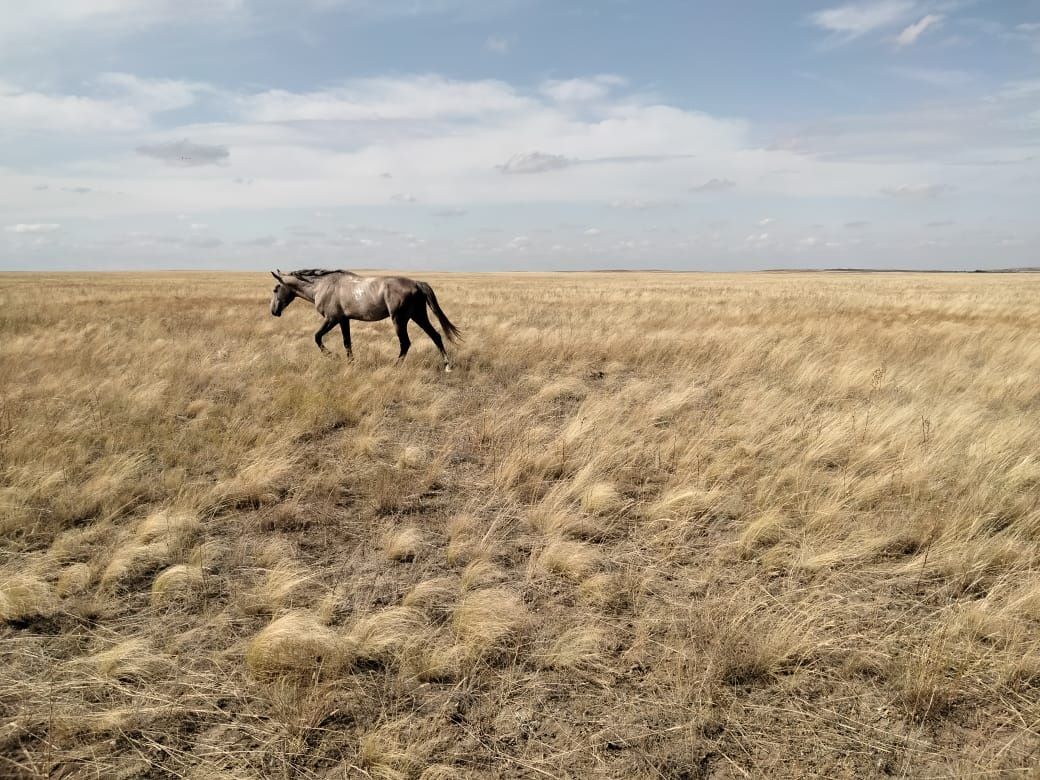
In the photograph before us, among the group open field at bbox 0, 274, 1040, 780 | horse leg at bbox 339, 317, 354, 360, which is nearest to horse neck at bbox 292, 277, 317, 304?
horse leg at bbox 339, 317, 354, 360

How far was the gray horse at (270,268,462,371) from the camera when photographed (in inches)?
407

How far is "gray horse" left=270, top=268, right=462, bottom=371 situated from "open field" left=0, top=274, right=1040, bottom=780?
301 centimetres

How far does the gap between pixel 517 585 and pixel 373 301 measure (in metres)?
8.17

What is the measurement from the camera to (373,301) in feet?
34.5

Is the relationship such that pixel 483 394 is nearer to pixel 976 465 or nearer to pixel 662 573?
pixel 662 573

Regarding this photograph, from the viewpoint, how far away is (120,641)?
279 centimetres

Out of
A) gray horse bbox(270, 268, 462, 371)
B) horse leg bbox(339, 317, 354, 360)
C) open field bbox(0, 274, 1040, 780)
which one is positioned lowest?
open field bbox(0, 274, 1040, 780)

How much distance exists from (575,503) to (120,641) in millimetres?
3050

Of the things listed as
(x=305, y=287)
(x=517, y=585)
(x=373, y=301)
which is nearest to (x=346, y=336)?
(x=373, y=301)

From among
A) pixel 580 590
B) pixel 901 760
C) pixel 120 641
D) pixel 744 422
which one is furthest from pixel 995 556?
pixel 120 641

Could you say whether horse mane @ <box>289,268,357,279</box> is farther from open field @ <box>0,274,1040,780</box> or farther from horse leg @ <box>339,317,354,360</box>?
open field @ <box>0,274,1040,780</box>

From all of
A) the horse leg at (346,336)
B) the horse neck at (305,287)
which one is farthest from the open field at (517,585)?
the horse neck at (305,287)

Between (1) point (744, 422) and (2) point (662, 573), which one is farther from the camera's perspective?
(1) point (744, 422)

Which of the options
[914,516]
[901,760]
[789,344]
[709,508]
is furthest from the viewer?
[789,344]
